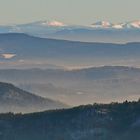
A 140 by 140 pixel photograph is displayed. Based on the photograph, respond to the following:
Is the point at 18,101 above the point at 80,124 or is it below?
below

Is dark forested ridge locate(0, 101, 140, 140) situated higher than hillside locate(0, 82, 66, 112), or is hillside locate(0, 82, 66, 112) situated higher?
dark forested ridge locate(0, 101, 140, 140)

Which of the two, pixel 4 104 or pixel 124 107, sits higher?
pixel 124 107

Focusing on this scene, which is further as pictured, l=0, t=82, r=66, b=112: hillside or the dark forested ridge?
l=0, t=82, r=66, b=112: hillside

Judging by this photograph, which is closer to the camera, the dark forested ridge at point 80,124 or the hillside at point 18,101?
the dark forested ridge at point 80,124

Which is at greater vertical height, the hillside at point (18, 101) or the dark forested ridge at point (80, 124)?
the dark forested ridge at point (80, 124)

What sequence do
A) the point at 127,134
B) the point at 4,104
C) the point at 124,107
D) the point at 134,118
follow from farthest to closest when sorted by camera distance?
the point at 4,104 < the point at 124,107 < the point at 134,118 < the point at 127,134

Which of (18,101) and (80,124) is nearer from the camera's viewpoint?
(80,124)

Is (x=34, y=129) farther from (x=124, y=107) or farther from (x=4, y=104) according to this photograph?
(x=4, y=104)

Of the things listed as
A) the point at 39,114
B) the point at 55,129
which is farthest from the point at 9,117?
the point at 55,129
